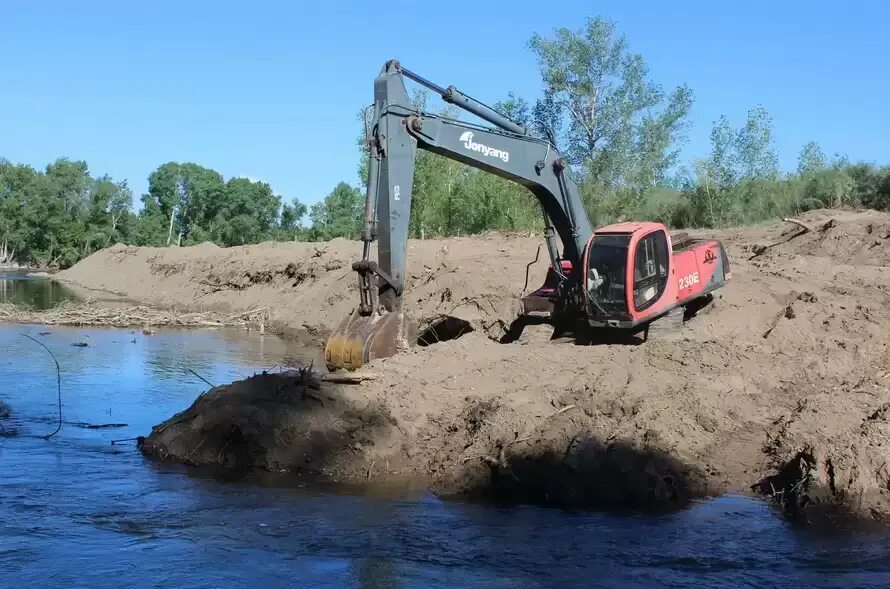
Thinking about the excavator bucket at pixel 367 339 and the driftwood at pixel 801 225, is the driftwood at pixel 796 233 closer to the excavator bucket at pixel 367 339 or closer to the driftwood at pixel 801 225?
the driftwood at pixel 801 225

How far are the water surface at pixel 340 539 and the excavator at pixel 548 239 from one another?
2.85 m

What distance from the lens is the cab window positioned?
12.4 metres

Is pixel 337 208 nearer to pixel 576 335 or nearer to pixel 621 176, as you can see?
pixel 621 176

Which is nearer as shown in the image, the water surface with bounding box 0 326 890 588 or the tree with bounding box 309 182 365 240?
the water surface with bounding box 0 326 890 588

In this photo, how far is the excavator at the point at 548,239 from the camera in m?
10.7

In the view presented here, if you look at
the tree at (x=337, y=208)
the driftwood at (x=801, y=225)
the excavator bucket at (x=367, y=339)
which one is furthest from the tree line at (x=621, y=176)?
the tree at (x=337, y=208)

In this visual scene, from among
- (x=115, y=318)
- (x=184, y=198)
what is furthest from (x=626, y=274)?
(x=184, y=198)

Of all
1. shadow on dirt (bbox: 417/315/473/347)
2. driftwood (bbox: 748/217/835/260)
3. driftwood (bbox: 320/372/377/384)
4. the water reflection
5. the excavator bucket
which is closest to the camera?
driftwood (bbox: 320/372/377/384)

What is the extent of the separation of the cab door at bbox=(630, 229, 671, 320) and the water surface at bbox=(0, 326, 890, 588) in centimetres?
463

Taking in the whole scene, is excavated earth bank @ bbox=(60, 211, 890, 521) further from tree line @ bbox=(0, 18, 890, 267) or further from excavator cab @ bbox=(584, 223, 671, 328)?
tree line @ bbox=(0, 18, 890, 267)

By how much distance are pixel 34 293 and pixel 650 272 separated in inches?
1172

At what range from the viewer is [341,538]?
698 cm

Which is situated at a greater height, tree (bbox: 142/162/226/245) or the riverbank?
tree (bbox: 142/162/226/245)

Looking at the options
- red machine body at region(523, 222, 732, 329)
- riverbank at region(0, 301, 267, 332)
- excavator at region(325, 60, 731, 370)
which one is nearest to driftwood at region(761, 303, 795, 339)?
excavator at region(325, 60, 731, 370)
